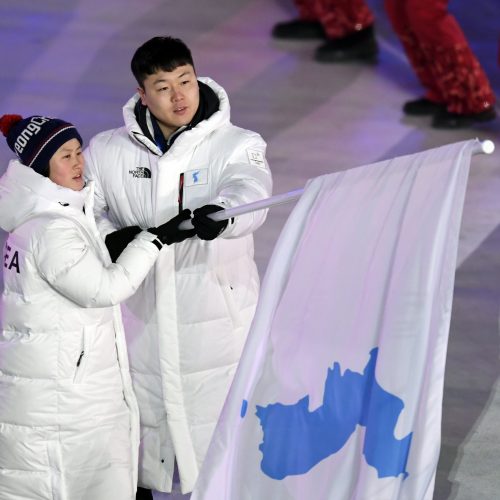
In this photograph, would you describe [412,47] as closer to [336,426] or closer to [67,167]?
[67,167]

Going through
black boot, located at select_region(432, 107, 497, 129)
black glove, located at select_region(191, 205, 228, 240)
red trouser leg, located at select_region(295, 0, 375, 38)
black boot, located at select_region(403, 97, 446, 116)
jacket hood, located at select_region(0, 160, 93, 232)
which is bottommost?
black boot, located at select_region(432, 107, 497, 129)

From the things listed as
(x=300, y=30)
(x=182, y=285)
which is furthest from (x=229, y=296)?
(x=300, y=30)

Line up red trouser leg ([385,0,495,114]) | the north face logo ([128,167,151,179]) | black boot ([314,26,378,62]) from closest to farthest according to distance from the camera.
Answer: the north face logo ([128,167,151,179]), red trouser leg ([385,0,495,114]), black boot ([314,26,378,62])

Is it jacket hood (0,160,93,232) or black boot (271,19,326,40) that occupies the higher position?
jacket hood (0,160,93,232)

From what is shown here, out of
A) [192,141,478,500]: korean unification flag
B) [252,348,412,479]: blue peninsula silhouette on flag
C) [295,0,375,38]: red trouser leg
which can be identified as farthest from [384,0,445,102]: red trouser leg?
[252,348,412,479]: blue peninsula silhouette on flag

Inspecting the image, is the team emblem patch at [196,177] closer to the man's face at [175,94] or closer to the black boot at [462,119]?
the man's face at [175,94]

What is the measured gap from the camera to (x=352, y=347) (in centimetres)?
293

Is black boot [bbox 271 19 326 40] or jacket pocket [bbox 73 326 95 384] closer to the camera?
jacket pocket [bbox 73 326 95 384]

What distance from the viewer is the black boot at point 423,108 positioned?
20.7ft

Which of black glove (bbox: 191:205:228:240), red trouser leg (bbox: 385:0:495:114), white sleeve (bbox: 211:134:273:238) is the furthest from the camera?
red trouser leg (bbox: 385:0:495:114)

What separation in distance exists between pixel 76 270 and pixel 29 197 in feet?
0.77

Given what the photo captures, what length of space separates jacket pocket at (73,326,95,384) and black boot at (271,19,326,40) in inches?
158

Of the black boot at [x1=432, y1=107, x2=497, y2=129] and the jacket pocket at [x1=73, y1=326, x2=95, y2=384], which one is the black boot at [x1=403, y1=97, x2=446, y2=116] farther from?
the jacket pocket at [x1=73, y1=326, x2=95, y2=384]

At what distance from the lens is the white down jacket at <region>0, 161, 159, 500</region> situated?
3.30 m
